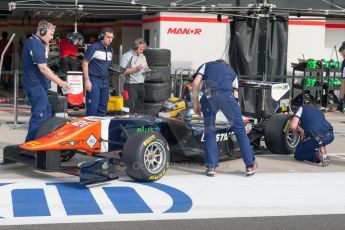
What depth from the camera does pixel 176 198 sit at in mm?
7051

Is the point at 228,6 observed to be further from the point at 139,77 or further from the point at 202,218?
the point at 202,218

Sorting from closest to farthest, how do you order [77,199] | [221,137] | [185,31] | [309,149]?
[77,199], [221,137], [309,149], [185,31]

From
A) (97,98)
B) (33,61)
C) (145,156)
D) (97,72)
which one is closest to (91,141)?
(145,156)

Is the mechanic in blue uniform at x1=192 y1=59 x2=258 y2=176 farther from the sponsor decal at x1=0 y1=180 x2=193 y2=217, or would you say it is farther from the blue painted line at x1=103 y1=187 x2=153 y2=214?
the blue painted line at x1=103 y1=187 x2=153 y2=214

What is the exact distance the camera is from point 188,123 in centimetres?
862

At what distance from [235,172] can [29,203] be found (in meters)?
2.84

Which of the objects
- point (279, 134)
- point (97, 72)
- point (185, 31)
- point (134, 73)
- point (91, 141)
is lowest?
point (279, 134)

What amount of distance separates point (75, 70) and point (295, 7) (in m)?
5.51

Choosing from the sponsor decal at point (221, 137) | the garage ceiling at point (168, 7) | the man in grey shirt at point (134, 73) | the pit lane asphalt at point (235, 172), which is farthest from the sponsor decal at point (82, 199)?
the garage ceiling at point (168, 7)

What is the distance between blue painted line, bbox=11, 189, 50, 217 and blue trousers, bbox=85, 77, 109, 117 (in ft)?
10.0

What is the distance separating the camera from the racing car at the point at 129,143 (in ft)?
24.2

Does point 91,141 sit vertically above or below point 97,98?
below

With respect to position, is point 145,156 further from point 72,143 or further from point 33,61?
point 33,61

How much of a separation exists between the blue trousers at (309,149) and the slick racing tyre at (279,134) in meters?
0.26
